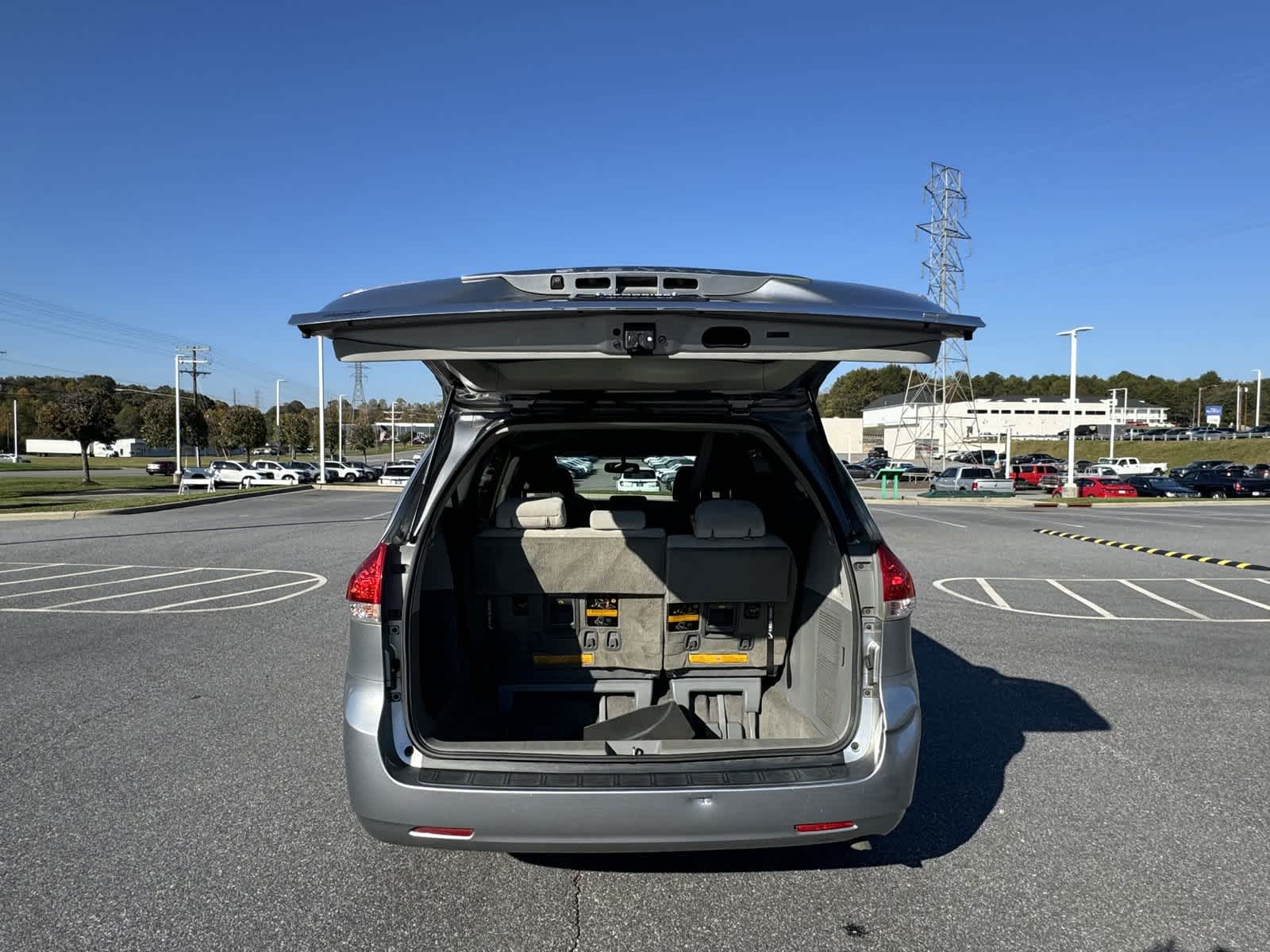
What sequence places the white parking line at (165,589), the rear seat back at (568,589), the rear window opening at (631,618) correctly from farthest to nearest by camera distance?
the white parking line at (165,589) < the rear seat back at (568,589) < the rear window opening at (631,618)

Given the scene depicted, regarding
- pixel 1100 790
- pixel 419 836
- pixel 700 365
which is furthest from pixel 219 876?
pixel 1100 790

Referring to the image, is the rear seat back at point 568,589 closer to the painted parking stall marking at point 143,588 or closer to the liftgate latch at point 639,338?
the liftgate latch at point 639,338

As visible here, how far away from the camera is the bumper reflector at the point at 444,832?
2.54 m

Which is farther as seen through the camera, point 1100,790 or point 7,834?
point 1100,790

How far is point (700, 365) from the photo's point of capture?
2.82m

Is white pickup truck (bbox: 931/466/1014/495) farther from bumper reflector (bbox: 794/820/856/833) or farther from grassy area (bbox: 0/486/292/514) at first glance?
bumper reflector (bbox: 794/820/856/833)

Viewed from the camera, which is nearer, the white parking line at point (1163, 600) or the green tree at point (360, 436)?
the white parking line at point (1163, 600)

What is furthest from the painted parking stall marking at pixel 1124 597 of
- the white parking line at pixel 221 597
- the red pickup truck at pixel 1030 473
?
the red pickup truck at pixel 1030 473

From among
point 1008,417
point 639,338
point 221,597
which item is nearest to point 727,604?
point 639,338

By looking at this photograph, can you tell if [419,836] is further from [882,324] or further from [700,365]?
[882,324]

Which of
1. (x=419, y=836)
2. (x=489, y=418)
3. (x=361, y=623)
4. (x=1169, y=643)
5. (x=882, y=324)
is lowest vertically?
(x=1169, y=643)

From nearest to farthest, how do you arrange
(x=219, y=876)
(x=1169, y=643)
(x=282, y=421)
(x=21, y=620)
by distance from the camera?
(x=219, y=876) < (x=1169, y=643) < (x=21, y=620) < (x=282, y=421)

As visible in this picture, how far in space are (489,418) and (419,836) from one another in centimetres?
145

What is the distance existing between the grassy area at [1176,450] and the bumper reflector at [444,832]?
6810 cm
